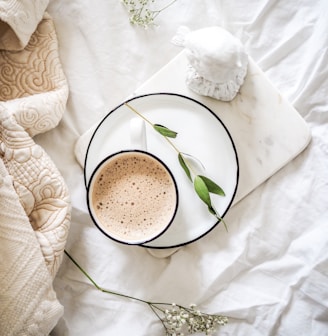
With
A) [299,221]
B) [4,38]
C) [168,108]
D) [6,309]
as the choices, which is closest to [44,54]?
Result: [4,38]

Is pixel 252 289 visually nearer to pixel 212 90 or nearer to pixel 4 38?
pixel 212 90

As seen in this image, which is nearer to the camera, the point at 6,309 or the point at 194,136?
the point at 6,309

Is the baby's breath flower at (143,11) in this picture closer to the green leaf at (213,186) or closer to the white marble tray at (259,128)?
the white marble tray at (259,128)

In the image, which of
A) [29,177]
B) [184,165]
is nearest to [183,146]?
[184,165]

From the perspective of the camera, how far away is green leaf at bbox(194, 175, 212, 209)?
89 cm

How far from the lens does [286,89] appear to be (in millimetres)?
1002

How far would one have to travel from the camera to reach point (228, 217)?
0.98m

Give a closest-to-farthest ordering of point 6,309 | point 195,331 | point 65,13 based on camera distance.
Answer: point 6,309 → point 195,331 → point 65,13

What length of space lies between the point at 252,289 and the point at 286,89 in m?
0.46

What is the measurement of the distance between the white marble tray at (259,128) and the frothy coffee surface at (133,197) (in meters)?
0.19

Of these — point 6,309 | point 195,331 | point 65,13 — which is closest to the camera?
point 6,309

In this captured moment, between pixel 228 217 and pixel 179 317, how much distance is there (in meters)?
0.24

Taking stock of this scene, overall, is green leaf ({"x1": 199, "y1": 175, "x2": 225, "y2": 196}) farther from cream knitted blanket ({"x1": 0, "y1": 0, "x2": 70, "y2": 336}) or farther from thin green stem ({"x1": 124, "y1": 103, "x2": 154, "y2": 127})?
cream knitted blanket ({"x1": 0, "y1": 0, "x2": 70, "y2": 336})

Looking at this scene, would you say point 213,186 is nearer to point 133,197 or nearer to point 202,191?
point 202,191
